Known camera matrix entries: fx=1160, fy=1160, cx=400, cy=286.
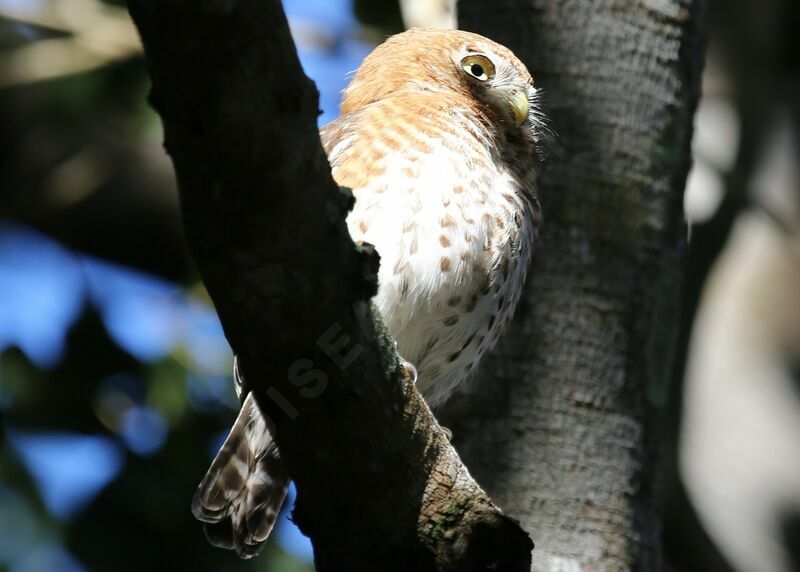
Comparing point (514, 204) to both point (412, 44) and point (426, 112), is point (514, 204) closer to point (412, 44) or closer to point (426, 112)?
point (426, 112)

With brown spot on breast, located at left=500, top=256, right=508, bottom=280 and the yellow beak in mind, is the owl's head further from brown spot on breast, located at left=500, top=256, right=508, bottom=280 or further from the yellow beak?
brown spot on breast, located at left=500, top=256, right=508, bottom=280

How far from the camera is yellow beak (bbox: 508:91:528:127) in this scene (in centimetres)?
441

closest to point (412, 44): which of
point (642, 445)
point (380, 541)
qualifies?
point (642, 445)

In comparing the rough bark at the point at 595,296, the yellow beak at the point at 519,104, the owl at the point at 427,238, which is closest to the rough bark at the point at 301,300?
the owl at the point at 427,238

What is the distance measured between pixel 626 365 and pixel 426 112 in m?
1.14

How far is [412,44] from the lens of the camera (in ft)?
15.6

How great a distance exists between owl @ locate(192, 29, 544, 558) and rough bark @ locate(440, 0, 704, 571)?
4.8 inches

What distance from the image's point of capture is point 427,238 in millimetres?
3680

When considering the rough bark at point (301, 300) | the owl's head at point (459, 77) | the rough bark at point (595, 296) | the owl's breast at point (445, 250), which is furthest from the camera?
the owl's head at point (459, 77)

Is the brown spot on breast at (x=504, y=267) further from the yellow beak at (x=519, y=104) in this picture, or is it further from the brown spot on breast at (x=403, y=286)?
the yellow beak at (x=519, y=104)

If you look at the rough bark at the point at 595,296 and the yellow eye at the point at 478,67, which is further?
the yellow eye at the point at 478,67

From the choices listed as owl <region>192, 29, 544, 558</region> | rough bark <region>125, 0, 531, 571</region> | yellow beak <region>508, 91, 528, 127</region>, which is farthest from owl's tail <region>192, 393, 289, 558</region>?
yellow beak <region>508, 91, 528, 127</region>

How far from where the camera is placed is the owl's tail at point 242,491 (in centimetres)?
385

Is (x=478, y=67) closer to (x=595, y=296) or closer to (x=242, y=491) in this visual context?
(x=595, y=296)
